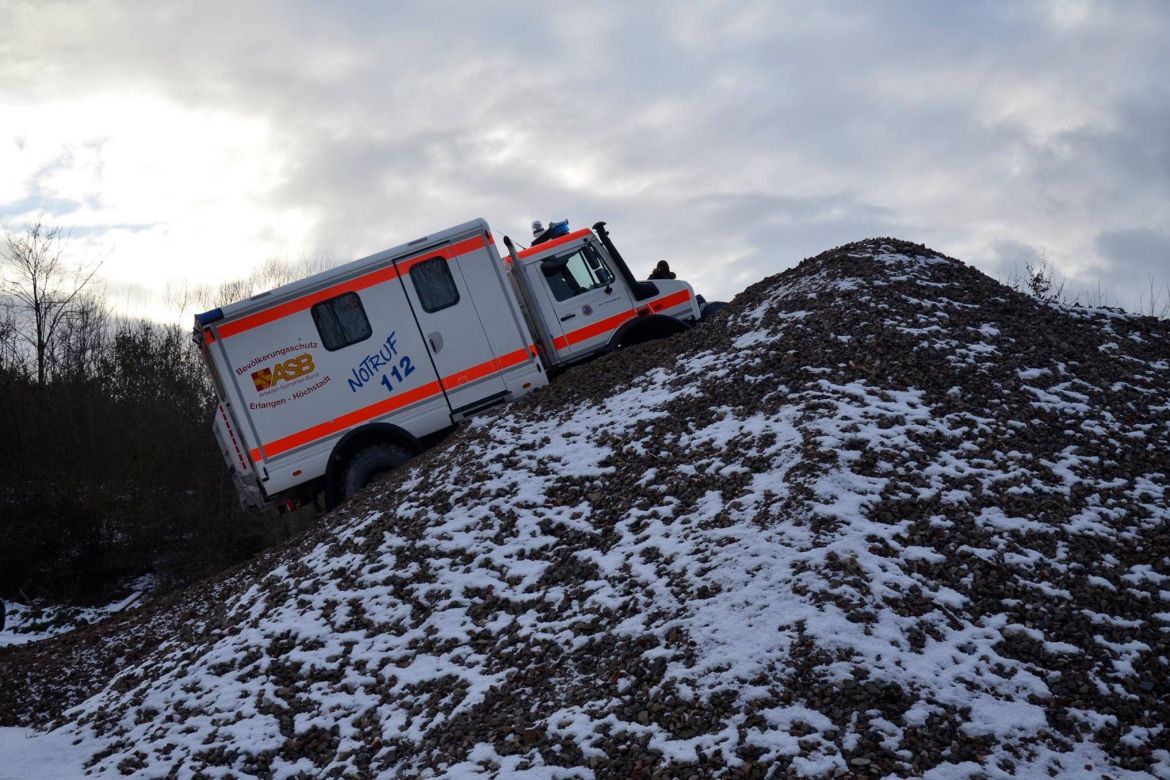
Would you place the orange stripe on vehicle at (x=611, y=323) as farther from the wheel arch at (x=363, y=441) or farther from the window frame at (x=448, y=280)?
the wheel arch at (x=363, y=441)

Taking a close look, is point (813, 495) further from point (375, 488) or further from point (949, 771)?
point (375, 488)

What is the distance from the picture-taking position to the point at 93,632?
13.4m

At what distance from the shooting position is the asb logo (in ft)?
41.4

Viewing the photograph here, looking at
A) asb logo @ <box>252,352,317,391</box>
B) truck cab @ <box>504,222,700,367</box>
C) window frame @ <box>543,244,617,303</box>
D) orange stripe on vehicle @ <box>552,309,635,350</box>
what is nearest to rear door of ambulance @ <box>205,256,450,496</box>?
asb logo @ <box>252,352,317,391</box>

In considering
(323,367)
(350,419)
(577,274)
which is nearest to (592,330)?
(577,274)

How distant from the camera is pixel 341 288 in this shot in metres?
12.8

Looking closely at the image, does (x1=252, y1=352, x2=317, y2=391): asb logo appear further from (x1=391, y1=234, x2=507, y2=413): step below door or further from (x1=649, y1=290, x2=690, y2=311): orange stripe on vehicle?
(x1=649, y1=290, x2=690, y2=311): orange stripe on vehicle

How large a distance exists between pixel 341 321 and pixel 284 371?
3.42ft

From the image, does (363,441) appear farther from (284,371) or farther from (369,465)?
(284,371)

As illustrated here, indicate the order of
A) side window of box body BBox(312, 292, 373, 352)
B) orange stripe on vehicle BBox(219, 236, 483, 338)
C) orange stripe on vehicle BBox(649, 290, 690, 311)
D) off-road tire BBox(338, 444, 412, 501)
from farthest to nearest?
orange stripe on vehicle BBox(649, 290, 690, 311) → off-road tire BBox(338, 444, 412, 501) → side window of box body BBox(312, 292, 373, 352) → orange stripe on vehicle BBox(219, 236, 483, 338)

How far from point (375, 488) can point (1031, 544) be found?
810 centimetres

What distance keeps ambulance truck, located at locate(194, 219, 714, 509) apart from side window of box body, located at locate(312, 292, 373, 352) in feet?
0.05

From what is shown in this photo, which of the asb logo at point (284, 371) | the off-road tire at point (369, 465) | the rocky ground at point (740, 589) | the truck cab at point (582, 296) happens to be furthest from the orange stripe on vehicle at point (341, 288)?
the rocky ground at point (740, 589)

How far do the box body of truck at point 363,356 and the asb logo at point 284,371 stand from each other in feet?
0.05
